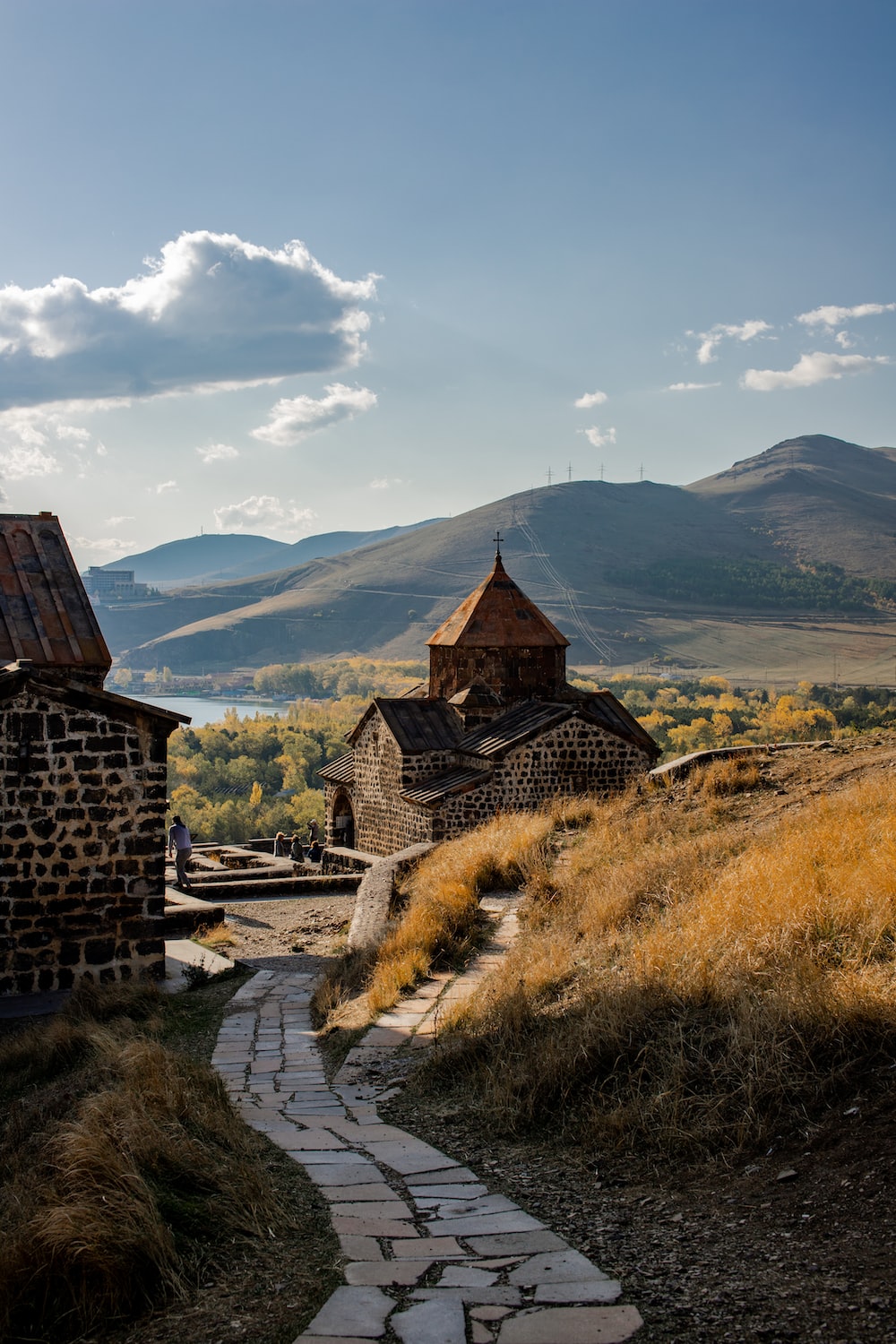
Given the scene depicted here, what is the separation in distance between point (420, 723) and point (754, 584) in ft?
504

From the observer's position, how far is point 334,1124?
473cm

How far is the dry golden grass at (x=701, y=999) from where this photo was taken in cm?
410

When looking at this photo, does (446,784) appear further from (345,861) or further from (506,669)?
(506,669)

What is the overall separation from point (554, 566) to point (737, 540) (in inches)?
1502

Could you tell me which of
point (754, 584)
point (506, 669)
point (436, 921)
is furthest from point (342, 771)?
point (754, 584)

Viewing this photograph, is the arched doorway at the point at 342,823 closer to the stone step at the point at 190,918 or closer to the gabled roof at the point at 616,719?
the gabled roof at the point at 616,719

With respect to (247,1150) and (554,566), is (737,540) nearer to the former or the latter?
(554,566)

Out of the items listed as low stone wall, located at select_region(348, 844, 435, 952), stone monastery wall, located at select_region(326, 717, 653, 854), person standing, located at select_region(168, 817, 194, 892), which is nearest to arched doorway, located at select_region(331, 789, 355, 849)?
stone monastery wall, located at select_region(326, 717, 653, 854)

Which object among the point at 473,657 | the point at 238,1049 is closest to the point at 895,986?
the point at 238,1049

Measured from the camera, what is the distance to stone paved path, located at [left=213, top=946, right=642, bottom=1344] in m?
2.71

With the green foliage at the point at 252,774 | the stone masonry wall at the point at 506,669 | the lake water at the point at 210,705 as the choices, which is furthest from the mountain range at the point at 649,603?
the stone masonry wall at the point at 506,669

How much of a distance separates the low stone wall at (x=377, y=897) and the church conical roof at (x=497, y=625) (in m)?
7.98

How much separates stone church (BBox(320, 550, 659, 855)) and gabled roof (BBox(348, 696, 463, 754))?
0.02 meters

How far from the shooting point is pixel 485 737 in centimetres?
1833
